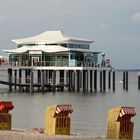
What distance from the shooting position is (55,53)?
268ft

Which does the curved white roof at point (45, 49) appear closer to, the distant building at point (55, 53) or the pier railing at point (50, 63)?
the distant building at point (55, 53)

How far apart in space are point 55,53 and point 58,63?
151 centimetres

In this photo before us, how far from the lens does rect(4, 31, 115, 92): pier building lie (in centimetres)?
8031

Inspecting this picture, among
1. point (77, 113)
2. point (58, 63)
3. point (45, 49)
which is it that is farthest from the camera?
point (45, 49)

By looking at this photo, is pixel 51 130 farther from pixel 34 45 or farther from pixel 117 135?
pixel 34 45

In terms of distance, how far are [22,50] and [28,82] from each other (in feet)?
17.3

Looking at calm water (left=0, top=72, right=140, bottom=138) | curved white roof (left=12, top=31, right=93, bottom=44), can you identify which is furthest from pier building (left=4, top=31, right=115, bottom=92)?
calm water (left=0, top=72, right=140, bottom=138)

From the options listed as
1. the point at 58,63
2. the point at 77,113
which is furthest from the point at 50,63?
the point at 77,113

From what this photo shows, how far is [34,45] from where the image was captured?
8619cm

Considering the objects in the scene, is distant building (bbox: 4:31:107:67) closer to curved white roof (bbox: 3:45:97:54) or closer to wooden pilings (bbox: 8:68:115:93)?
curved white roof (bbox: 3:45:97:54)

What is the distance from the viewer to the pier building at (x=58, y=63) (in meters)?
80.3

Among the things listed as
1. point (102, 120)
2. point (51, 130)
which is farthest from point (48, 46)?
point (51, 130)

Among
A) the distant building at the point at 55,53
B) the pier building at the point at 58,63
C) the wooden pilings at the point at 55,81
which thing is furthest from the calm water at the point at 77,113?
the distant building at the point at 55,53

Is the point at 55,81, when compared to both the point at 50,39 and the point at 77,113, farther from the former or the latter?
the point at 77,113
